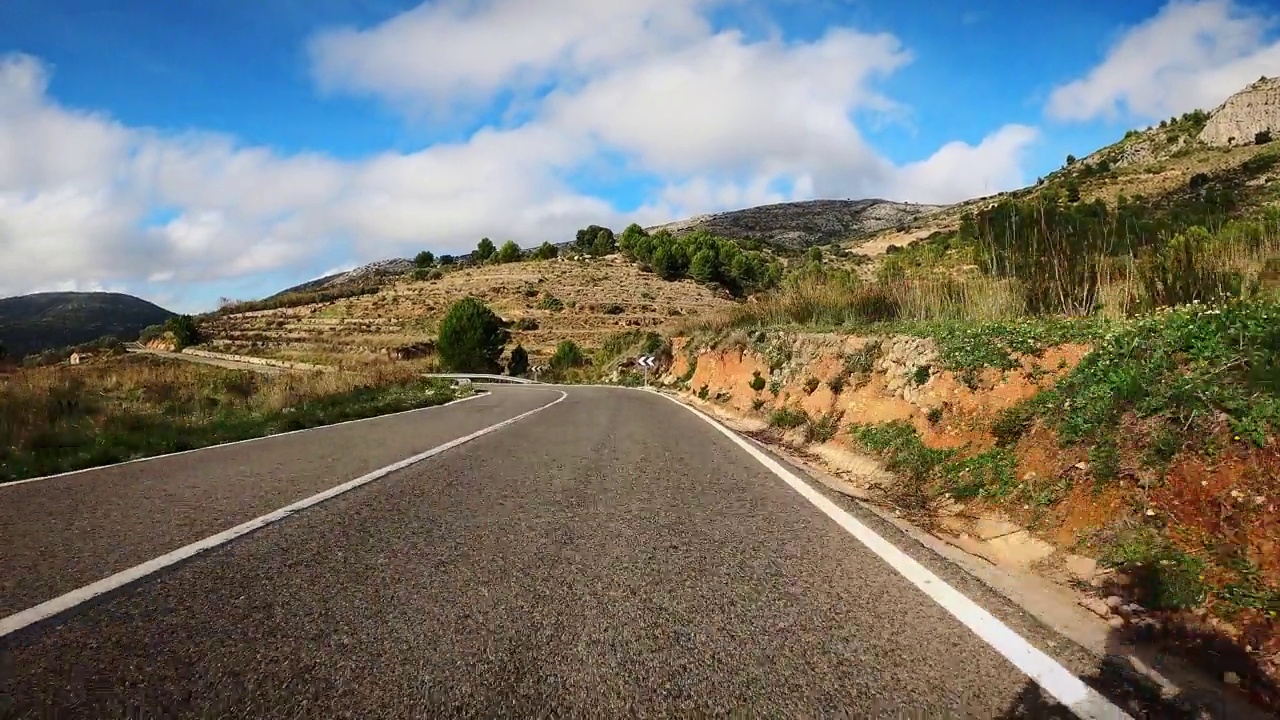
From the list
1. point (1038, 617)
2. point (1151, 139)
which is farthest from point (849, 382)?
point (1151, 139)

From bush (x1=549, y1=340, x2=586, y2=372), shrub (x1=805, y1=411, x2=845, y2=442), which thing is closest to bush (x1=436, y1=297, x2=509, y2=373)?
bush (x1=549, y1=340, x2=586, y2=372)

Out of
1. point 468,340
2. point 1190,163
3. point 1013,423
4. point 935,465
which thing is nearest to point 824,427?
point 935,465

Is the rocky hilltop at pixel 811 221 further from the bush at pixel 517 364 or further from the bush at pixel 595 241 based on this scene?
the bush at pixel 517 364

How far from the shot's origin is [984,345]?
7.67 metres

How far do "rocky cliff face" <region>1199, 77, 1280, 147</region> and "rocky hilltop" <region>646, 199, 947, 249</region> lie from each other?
174 feet

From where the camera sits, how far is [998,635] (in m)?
3.29

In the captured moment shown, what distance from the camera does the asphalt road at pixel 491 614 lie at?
270cm

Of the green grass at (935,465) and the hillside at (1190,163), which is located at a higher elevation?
the hillside at (1190,163)

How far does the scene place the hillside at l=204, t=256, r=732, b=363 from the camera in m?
78.9

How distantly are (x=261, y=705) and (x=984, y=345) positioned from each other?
7247mm

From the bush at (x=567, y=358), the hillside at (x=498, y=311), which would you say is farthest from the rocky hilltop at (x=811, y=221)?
the bush at (x=567, y=358)

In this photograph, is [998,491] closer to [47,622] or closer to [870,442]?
[870,442]

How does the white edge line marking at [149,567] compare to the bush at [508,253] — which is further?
the bush at [508,253]

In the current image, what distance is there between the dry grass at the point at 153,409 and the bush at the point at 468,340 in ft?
110
